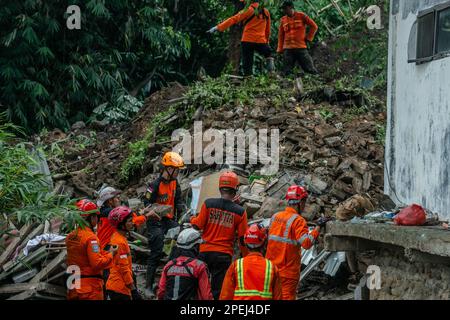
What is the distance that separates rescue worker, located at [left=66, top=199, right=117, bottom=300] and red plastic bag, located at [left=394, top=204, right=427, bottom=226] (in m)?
3.10

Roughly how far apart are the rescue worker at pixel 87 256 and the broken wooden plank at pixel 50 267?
0.95 metres

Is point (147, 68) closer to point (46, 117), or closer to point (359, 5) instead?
point (46, 117)

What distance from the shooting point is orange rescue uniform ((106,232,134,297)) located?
9.62m

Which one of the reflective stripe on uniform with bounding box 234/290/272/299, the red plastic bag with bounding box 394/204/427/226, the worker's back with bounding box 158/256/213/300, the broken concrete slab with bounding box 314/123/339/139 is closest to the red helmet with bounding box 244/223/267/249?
the reflective stripe on uniform with bounding box 234/290/272/299

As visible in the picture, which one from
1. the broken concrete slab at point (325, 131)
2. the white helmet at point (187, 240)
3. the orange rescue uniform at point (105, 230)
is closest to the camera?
the white helmet at point (187, 240)

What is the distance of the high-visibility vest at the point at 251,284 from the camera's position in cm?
791

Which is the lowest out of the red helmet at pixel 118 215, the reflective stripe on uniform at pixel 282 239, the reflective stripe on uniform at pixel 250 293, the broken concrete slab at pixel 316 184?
the reflective stripe on uniform at pixel 250 293

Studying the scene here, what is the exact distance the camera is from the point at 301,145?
14.3 m

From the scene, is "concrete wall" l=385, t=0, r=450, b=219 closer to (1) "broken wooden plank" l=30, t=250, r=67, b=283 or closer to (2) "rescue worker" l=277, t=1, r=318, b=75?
(1) "broken wooden plank" l=30, t=250, r=67, b=283

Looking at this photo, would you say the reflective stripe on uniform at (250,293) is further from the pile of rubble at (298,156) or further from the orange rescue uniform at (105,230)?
the pile of rubble at (298,156)

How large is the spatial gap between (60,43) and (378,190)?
11.3 metres

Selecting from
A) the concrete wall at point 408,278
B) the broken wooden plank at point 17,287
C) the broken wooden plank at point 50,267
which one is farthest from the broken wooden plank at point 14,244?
the concrete wall at point 408,278

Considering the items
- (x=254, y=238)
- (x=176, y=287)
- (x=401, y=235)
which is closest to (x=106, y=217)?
(x=176, y=287)

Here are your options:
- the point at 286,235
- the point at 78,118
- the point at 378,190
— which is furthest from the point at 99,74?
the point at 286,235
